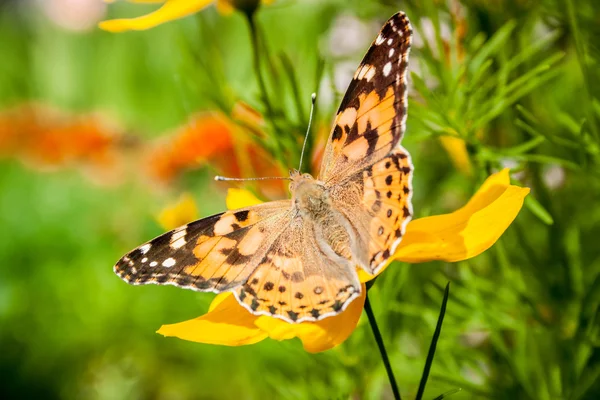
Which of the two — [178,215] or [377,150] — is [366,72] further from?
[178,215]

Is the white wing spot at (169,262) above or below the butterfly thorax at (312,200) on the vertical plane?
above

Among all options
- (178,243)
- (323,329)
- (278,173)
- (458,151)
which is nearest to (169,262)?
(178,243)

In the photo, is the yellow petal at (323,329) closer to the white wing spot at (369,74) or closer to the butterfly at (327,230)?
the butterfly at (327,230)

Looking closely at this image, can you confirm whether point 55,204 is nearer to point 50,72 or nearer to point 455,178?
point 50,72

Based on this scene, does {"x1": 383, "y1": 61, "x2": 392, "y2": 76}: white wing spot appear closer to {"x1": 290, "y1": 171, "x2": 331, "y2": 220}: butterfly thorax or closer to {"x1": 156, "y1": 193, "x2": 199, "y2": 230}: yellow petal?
{"x1": 290, "y1": 171, "x2": 331, "y2": 220}: butterfly thorax

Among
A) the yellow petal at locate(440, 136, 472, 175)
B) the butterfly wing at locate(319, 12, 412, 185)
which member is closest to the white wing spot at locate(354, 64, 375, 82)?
the butterfly wing at locate(319, 12, 412, 185)

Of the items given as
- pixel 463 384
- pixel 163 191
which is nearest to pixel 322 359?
pixel 463 384

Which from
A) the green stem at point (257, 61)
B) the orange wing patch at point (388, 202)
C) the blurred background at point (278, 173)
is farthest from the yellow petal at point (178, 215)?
the orange wing patch at point (388, 202)
